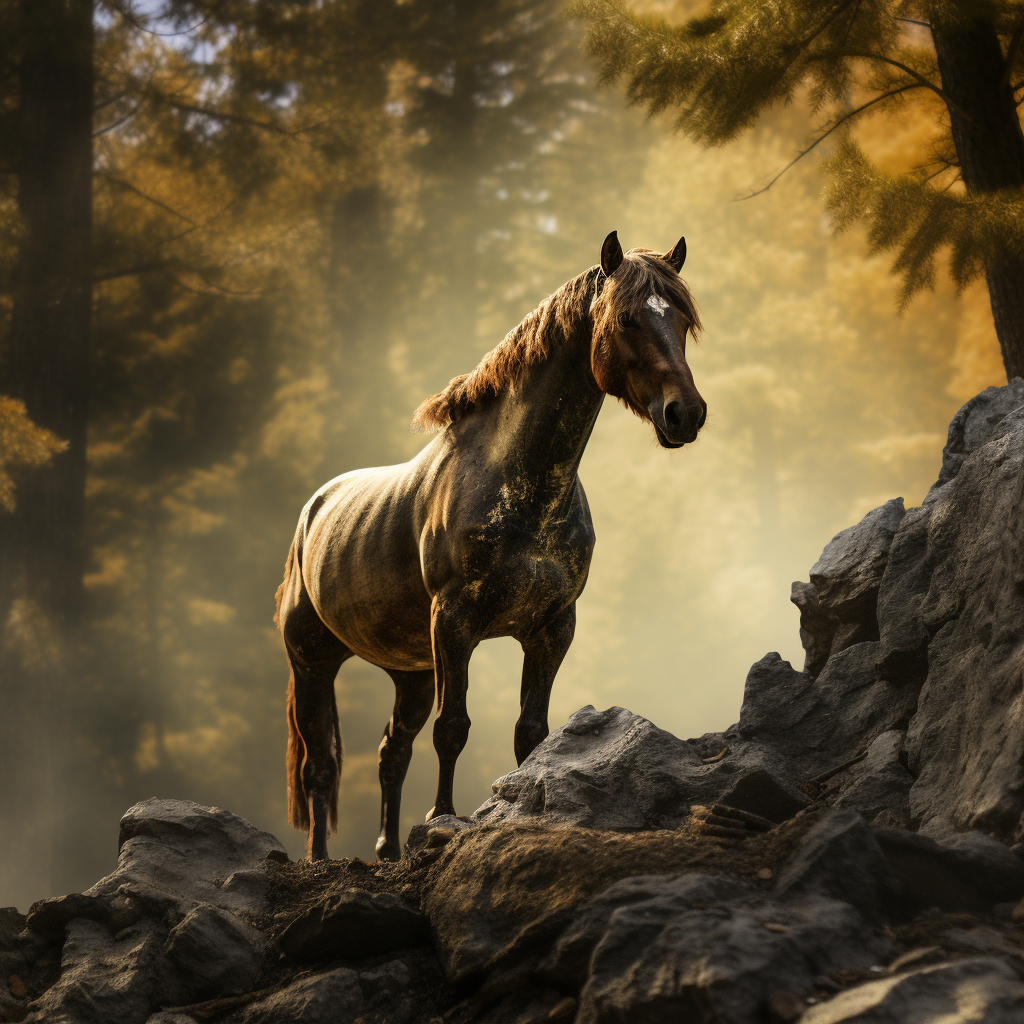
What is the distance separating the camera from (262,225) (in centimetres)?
1088

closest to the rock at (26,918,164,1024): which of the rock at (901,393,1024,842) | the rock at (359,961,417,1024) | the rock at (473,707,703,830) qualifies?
the rock at (359,961,417,1024)

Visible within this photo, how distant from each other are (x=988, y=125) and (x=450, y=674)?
3960 millimetres

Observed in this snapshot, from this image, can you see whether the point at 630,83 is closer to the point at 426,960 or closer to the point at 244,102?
the point at 426,960

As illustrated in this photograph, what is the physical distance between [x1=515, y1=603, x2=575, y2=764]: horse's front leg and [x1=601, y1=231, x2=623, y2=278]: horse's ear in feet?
4.40

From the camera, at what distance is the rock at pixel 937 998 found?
132 cm

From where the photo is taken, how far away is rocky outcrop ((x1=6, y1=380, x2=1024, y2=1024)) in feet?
5.20

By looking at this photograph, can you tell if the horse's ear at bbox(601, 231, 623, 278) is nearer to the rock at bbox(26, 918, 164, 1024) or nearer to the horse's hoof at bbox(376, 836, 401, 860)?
the rock at bbox(26, 918, 164, 1024)

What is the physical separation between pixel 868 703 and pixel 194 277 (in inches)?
385

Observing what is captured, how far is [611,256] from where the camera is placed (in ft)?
9.58

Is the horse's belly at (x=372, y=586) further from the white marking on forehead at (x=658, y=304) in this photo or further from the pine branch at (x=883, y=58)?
the pine branch at (x=883, y=58)

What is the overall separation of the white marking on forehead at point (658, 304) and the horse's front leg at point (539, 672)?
126cm

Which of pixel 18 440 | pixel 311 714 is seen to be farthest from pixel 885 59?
pixel 18 440

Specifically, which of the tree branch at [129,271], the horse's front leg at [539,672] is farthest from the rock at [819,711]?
the tree branch at [129,271]

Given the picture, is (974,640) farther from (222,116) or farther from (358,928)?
(222,116)
